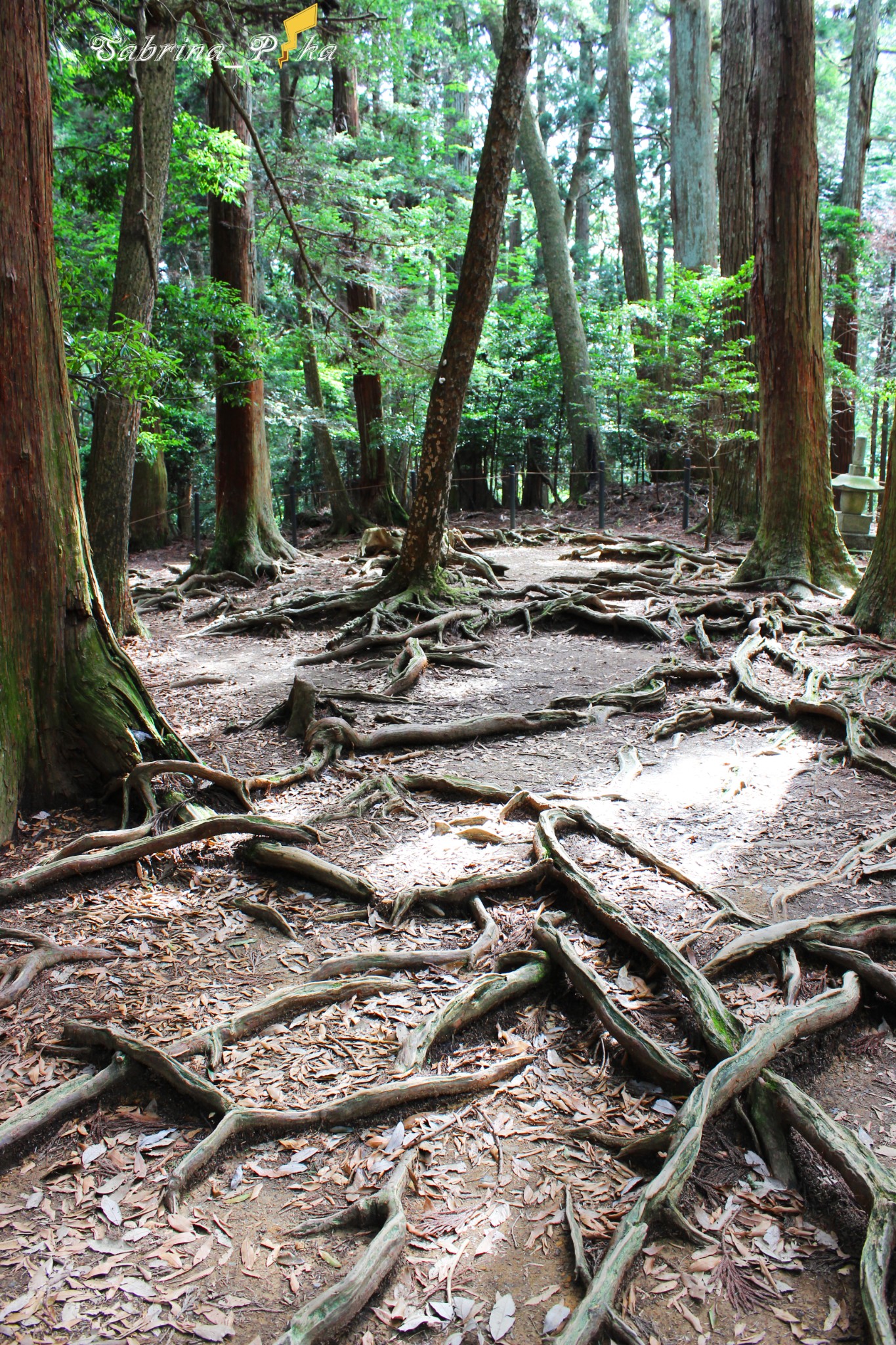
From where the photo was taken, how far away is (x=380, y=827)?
4719 millimetres

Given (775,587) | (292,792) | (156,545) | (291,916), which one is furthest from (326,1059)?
(156,545)

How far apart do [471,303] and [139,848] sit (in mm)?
6498

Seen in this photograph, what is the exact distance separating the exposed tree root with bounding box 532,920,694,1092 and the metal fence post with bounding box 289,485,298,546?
42.1 ft

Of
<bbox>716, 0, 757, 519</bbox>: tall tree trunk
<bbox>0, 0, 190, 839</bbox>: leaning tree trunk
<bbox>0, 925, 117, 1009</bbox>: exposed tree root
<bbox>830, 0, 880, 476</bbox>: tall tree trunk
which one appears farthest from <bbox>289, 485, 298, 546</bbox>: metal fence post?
<bbox>0, 925, 117, 1009</bbox>: exposed tree root

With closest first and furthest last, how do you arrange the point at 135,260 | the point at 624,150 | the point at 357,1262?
the point at 357,1262 < the point at 135,260 < the point at 624,150

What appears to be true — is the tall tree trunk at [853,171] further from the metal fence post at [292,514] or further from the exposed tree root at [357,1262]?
the exposed tree root at [357,1262]

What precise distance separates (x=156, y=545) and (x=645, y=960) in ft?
56.6

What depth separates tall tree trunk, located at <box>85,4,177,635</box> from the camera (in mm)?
7652

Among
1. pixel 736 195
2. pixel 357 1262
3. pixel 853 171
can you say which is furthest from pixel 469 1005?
pixel 853 171

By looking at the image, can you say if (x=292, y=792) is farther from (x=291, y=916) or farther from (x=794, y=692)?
(x=794, y=692)

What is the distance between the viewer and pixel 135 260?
7.79 m

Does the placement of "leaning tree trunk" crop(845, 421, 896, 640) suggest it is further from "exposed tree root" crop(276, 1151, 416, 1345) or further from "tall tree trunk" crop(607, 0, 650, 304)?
"tall tree trunk" crop(607, 0, 650, 304)

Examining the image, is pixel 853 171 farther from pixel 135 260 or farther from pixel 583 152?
pixel 135 260

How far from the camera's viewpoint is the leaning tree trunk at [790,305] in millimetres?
8680
